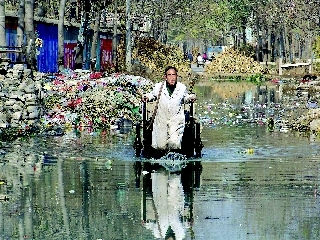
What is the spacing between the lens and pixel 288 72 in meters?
81.1

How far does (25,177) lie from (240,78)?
63.2 metres

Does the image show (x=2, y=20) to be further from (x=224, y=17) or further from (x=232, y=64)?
(x=224, y=17)

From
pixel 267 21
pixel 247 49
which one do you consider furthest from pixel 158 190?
pixel 247 49

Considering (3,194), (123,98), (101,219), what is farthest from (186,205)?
(123,98)

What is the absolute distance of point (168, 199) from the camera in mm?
13828

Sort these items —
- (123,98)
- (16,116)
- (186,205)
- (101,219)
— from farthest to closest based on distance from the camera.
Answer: (123,98) < (16,116) < (186,205) < (101,219)

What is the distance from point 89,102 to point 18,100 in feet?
8.21

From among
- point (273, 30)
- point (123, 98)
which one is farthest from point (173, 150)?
point (273, 30)

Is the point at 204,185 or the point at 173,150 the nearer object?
the point at 204,185

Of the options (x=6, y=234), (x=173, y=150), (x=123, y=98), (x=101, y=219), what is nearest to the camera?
(x=6, y=234)

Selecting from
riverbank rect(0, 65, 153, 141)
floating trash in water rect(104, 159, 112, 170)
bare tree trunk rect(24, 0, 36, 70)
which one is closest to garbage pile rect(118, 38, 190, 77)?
bare tree trunk rect(24, 0, 36, 70)

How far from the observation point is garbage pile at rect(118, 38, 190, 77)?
73.0m

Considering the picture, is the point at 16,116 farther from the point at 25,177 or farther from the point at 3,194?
the point at 3,194

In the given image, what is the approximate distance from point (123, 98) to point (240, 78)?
47764 mm
